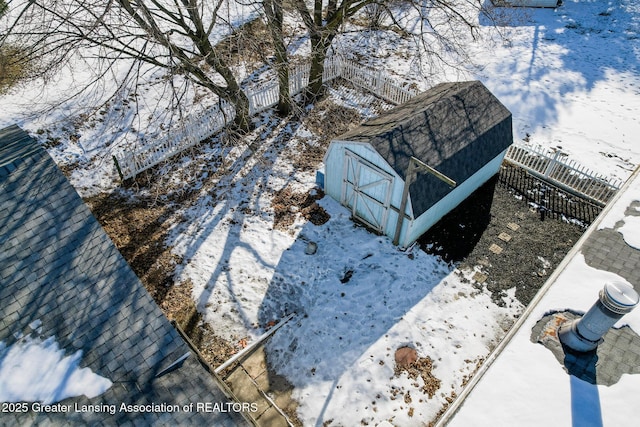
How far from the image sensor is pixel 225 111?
15.5 meters

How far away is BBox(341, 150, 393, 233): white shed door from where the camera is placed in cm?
1088

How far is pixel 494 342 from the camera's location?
960cm

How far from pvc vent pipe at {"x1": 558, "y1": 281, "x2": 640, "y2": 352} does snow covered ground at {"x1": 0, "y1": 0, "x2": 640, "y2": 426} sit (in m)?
3.14

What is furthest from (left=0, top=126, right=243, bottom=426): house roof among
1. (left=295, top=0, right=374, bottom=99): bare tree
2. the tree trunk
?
the tree trunk

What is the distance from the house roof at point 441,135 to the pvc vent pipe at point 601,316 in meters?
4.84

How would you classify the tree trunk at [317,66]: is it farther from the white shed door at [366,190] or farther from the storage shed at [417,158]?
the white shed door at [366,190]

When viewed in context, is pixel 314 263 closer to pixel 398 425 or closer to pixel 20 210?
pixel 398 425

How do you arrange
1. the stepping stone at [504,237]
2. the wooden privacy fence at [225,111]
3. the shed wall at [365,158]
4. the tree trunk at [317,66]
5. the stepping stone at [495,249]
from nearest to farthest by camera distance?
1. the shed wall at [365,158]
2. the stepping stone at [495,249]
3. the stepping stone at [504,237]
4. the wooden privacy fence at [225,111]
5. the tree trunk at [317,66]

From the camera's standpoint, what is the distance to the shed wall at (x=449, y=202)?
11211mm

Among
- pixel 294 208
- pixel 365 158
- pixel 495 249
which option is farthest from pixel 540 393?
pixel 294 208

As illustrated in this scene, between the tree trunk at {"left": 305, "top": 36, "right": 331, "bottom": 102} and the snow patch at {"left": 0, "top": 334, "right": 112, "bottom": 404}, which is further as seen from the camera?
the tree trunk at {"left": 305, "top": 36, "right": 331, "bottom": 102}

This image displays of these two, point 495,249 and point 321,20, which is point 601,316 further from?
point 321,20

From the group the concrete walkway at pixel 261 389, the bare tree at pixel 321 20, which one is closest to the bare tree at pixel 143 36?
the bare tree at pixel 321 20

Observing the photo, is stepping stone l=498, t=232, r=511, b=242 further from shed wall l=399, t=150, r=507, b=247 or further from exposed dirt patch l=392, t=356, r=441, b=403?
exposed dirt patch l=392, t=356, r=441, b=403
